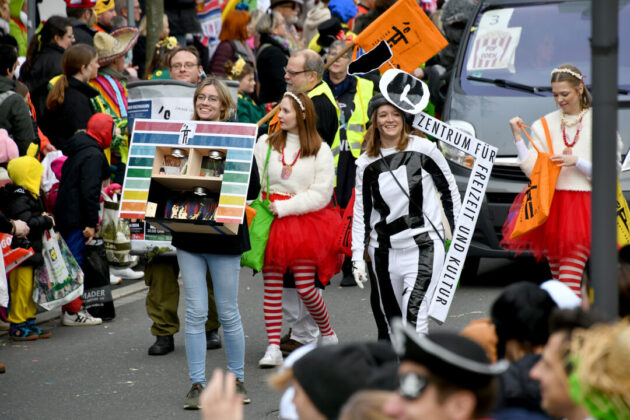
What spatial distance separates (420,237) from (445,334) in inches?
143

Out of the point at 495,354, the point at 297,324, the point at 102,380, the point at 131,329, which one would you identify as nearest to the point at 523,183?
the point at 297,324

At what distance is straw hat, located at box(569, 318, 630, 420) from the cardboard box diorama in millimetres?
3498

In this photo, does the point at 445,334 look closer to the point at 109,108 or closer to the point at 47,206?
the point at 47,206

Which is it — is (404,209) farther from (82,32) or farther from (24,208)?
(82,32)

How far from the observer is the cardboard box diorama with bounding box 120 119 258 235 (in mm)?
6242

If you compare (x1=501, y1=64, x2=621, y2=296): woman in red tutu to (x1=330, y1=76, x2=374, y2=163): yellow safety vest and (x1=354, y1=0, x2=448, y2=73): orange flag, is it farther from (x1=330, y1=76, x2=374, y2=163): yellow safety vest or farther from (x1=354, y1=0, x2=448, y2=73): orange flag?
(x1=330, y1=76, x2=374, y2=163): yellow safety vest

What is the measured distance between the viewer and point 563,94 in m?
7.18

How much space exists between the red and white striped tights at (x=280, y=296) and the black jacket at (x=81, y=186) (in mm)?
1733

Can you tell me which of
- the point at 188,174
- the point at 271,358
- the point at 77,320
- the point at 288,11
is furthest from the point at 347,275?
the point at 288,11

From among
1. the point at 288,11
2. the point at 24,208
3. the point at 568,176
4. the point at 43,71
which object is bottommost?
the point at 24,208

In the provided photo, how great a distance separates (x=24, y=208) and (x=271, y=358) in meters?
2.19

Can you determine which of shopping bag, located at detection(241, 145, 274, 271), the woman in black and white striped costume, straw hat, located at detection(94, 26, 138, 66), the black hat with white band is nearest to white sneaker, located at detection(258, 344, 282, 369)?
shopping bag, located at detection(241, 145, 274, 271)

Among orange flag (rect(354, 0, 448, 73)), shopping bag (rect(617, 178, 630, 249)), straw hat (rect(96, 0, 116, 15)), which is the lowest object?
shopping bag (rect(617, 178, 630, 249))

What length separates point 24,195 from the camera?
→ 7.98 metres
